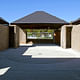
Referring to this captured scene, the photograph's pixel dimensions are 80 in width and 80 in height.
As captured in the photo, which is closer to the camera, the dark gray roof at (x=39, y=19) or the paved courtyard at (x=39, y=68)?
the paved courtyard at (x=39, y=68)

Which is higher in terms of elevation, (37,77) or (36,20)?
(36,20)

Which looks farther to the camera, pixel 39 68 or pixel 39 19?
pixel 39 19

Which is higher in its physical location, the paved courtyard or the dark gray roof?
the dark gray roof

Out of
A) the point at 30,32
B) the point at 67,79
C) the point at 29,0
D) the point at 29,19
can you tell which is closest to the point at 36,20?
the point at 29,19

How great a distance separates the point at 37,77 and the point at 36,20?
12.6 meters

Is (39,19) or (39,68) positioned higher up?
(39,19)

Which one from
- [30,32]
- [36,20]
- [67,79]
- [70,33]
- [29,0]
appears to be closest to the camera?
[67,79]

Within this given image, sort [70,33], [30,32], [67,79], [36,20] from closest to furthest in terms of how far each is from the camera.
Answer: [67,79], [70,33], [36,20], [30,32]

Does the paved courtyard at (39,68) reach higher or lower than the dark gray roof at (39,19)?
lower

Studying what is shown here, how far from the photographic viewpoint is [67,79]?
12.6ft

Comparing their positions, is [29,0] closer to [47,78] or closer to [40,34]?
[47,78]

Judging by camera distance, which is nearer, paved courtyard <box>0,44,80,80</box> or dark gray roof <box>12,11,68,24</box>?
paved courtyard <box>0,44,80,80</box>

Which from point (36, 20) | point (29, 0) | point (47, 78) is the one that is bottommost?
point (47, 78)

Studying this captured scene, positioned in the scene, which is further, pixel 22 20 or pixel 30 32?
pixel 30 32
